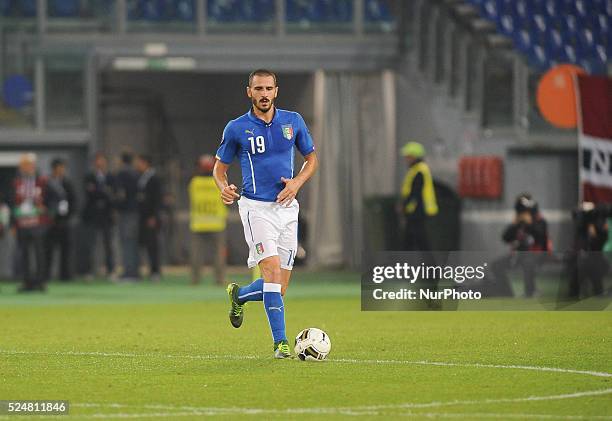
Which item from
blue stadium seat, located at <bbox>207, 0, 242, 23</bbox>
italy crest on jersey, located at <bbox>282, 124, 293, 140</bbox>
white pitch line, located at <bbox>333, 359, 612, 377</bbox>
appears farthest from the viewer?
blue stadium seat, located at <bbox>207, 0, 242, 23</bbox>

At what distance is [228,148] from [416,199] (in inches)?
327

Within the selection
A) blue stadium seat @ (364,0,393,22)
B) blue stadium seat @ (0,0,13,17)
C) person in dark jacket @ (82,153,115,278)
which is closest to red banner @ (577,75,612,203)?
person in dark jacket @ (82,153,115,278)

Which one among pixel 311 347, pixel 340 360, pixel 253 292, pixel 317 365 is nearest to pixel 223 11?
pixel 253 292

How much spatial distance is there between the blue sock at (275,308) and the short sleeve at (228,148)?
3.43ft

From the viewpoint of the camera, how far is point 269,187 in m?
11.5

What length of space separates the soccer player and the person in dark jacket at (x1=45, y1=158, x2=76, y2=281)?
12.1 metres

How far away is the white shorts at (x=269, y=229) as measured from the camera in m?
11.4

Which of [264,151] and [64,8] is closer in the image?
[264,151]

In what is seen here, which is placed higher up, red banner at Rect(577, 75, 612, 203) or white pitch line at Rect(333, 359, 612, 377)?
red banner at Rect(577, 75, 612, 203)

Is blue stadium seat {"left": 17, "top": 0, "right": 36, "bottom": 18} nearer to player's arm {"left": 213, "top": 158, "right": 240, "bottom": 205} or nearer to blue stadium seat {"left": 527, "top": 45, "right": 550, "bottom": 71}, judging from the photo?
blue stadium seat {"left": 527, "top": 45, "right": 550, "bottom": 71}

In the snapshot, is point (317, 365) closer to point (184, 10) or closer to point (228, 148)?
point (228, 148)

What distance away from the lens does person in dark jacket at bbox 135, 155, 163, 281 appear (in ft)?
83.6

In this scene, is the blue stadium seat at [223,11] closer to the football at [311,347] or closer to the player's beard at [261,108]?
the player's beard at [261,108]

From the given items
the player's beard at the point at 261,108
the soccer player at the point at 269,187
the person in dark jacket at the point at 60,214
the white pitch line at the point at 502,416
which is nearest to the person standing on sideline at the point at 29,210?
the person in dark jacket at the point at 60,214
